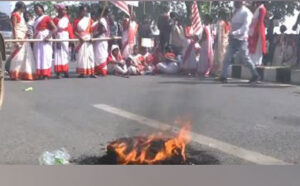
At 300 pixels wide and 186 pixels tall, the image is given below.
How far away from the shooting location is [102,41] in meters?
3.96

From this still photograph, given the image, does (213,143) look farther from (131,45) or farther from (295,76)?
(131,45)

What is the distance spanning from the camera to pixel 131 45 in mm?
3811

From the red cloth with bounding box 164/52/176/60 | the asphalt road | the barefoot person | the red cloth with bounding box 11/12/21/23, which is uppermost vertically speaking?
the red cloth with bounding box 11/12/21/23

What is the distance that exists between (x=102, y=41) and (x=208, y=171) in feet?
3.51

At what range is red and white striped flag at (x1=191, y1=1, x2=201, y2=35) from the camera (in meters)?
3.55

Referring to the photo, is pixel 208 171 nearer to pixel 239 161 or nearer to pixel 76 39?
pixel 239 161

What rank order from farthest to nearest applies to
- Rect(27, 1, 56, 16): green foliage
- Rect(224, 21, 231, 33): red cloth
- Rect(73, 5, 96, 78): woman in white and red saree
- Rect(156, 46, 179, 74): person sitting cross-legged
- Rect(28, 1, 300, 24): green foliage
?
1. Rect(73, 5, 96, 78): woman in white and red saree
2. Rect(156, 46, 179, 74): person sitting cross-legged
3. Rect(224, 21, 231, 33): red cloth
4. Rect(27, 1, 56, 16): green foliage
5. Rect(28, 1, 300, 24): green foliage

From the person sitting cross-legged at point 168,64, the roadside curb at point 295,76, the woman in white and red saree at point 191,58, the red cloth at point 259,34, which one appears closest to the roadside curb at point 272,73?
the roadside curb at point 295,76

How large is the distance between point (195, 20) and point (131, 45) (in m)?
0.43

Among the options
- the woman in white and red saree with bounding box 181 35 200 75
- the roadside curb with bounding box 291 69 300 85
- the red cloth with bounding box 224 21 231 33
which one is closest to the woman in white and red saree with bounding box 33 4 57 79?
the woman in white and red saree with bounding box 181 35 200 75

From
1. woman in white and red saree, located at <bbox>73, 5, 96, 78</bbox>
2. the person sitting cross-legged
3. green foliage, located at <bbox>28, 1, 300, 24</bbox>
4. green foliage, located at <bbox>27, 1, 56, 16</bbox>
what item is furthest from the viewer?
woman in white and red saree, located at <bbox>73, 5, 96, 78</bbox>

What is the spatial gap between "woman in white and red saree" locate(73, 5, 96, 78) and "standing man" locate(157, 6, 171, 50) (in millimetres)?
446

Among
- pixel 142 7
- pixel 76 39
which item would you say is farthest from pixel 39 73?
pixel 142 7

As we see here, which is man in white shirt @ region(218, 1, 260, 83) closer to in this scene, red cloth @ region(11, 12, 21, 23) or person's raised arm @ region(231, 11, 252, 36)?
person's raised arm @ region(231, 11, 252, 36)
